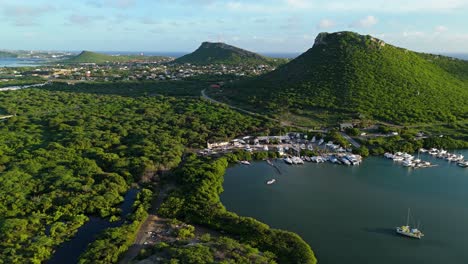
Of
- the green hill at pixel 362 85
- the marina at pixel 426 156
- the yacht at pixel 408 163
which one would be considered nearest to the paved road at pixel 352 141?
the marina at pixel 426 156

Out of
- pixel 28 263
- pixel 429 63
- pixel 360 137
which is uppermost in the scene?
pixel 429 63

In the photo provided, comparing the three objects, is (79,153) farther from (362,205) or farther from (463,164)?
(463,164)

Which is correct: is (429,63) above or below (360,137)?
above

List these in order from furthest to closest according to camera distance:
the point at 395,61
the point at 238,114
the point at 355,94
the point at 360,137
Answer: the point at 395,61 < the point at 355,94 < the point at 238,114 < the point at 360,137

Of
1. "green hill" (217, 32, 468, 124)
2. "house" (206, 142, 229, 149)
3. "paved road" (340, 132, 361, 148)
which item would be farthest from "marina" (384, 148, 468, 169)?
"house" (206, 142, 229, 149)

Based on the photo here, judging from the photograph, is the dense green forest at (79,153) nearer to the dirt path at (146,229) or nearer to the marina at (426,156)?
the dirt path at (146,229)

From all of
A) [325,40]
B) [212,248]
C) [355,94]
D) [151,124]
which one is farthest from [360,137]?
[325,40]

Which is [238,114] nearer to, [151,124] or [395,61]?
[151,124]
